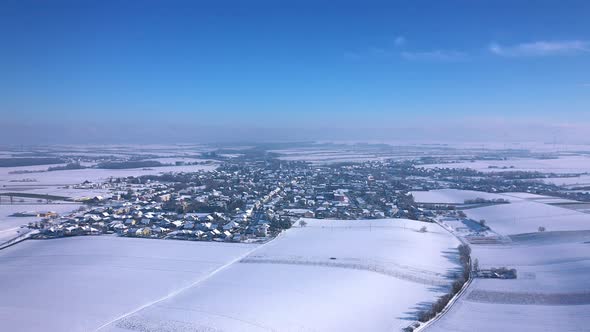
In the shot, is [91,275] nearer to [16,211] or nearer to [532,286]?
[532,286]

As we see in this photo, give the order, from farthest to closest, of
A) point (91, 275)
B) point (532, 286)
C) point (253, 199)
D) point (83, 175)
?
1. point (83, 175)
2. point (253, 199)
3. point (91, 275)
4. point (532, 286)

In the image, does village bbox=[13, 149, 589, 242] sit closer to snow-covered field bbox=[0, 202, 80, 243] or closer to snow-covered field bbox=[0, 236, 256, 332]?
snow-covered field bbox=[0, 202, 80, 243]

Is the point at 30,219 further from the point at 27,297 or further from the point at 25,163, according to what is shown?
the point at 25,163

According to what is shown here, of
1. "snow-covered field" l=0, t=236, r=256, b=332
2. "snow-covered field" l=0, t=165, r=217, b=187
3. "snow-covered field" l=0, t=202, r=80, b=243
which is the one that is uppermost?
"snow-covered field" l=0, t=165, r=217, b=187

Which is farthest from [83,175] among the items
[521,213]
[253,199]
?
[521,213]

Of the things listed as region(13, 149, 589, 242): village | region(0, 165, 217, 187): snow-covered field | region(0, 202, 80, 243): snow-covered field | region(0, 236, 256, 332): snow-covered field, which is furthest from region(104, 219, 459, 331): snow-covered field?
region(0, 165, 217, 187): snow-covered field

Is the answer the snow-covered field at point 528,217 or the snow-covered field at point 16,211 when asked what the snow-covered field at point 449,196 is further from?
the snow-covered field at point 16,211
